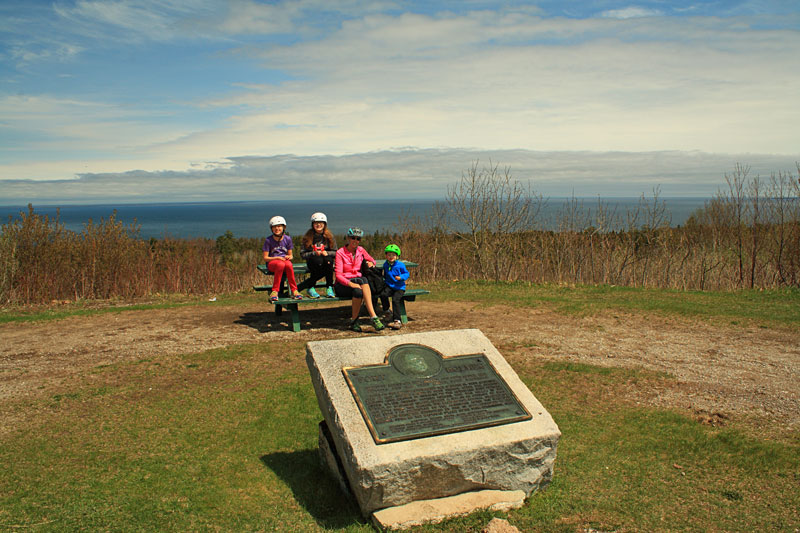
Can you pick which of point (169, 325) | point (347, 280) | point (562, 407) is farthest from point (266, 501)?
point (169, 325)

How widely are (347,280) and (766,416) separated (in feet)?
16.2

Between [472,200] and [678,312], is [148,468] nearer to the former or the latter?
[678,312]

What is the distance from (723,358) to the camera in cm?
652

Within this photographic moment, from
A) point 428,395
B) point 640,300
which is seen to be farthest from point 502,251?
point 428,395

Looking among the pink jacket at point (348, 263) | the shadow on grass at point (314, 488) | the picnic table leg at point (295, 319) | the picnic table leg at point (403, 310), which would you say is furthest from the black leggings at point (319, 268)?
the shadow on grass at point (314, 488)

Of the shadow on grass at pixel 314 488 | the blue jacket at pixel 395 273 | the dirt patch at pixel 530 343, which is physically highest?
the blue jacket at pixel 395 273

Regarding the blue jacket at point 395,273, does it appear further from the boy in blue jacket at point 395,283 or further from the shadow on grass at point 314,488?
the shadow on grass at point 314,488

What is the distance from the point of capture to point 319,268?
8.61 metres

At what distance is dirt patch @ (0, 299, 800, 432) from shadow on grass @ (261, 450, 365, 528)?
2.90 meters

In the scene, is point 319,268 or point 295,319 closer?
point 295,319

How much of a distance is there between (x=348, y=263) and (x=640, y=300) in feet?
18.1

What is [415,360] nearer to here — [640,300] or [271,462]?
[271,462]

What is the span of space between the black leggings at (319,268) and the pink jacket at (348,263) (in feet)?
2.43

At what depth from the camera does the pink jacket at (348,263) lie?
302 inches
